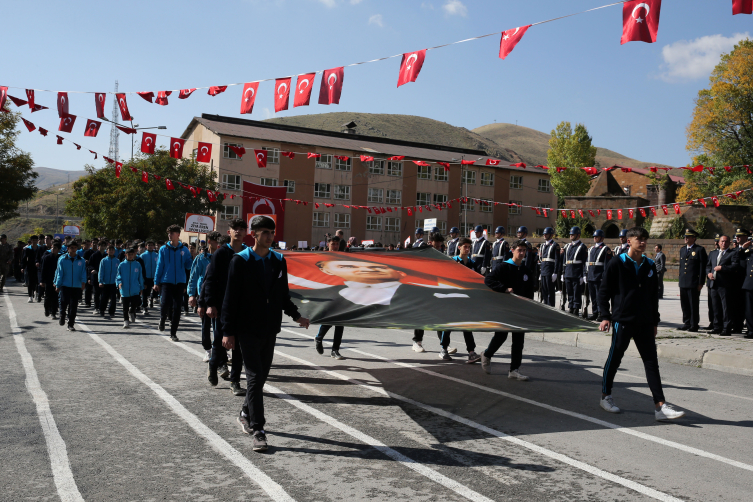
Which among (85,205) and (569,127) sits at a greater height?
(569,127)

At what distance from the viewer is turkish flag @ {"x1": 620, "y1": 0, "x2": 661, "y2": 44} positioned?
9.17 meters

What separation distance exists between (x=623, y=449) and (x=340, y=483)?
2603mm

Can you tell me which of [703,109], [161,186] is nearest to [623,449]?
[161,186]

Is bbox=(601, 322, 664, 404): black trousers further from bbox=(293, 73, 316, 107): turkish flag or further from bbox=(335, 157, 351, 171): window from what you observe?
bbox=(335, 157, 351, 171): window

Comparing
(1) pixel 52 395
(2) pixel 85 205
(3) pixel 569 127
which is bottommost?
(1) pixel 52 395

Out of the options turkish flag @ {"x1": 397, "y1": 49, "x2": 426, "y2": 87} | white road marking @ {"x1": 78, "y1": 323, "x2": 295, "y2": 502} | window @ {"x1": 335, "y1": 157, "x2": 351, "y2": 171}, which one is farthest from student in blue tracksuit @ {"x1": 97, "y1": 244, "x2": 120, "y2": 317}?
window @ {"x1": 335, "y1": 157, "x2": 351, "y2": 171}

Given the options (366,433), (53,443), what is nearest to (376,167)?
(366,433)

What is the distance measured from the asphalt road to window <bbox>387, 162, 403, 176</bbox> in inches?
2277

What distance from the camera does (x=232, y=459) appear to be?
5047 mm

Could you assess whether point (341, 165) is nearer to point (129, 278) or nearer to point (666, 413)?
point (129, 278)

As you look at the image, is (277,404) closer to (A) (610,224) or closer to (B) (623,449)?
(B) (623,449)

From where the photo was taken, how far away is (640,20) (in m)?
9.27

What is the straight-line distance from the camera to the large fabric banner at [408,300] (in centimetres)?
725

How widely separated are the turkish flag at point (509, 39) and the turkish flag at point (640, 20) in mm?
1718
